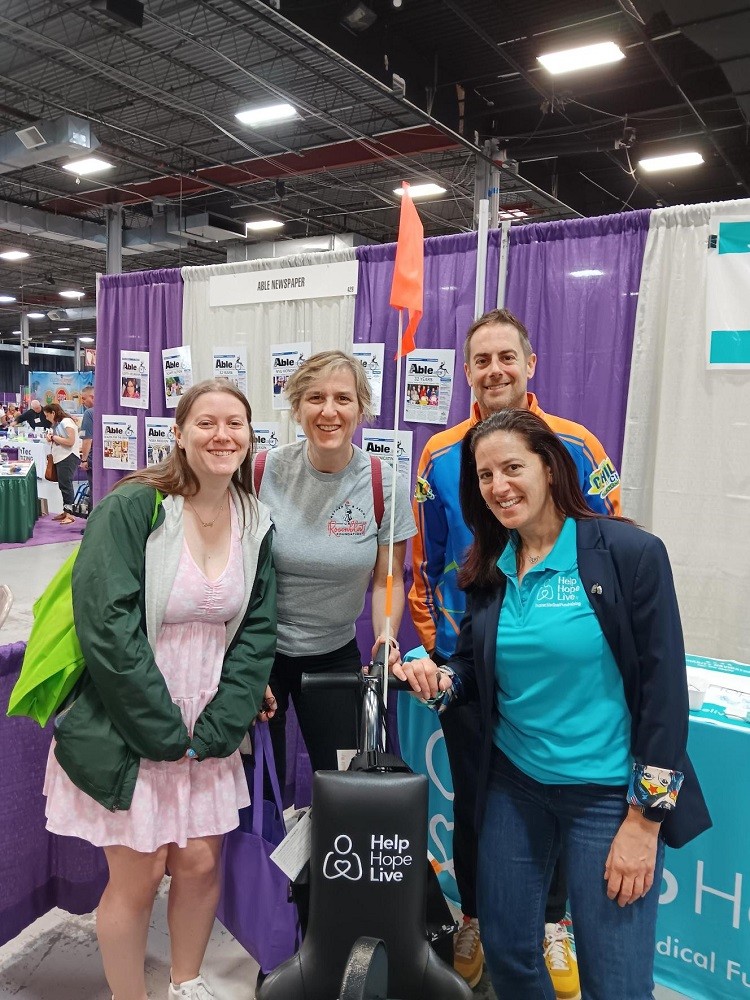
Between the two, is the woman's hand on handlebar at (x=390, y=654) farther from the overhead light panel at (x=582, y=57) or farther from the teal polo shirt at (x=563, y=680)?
the overhead light panel at (x=582, y=57)

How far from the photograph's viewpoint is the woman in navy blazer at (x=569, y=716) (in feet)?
4.15

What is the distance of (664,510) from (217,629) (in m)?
2.03

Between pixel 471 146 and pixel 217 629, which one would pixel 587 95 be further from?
pixel 217 629

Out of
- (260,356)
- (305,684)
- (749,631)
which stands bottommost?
(749,631)

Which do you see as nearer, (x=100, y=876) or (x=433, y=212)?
(x=100, y=876)

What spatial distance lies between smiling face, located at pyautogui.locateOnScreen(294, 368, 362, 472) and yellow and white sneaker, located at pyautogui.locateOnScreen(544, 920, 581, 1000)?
1.34 m

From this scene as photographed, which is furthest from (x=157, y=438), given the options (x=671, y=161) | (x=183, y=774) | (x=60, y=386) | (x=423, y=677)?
(x=60, y=386)

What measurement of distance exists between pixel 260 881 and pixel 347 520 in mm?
863

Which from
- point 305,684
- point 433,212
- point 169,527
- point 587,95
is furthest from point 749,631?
point 433,212

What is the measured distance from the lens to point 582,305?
302 centimetres

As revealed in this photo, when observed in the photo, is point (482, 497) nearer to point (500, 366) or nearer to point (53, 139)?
point (500, 366)

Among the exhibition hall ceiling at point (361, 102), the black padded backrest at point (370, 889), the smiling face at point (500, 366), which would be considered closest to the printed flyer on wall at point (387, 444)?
the smiling face at point (500, 366)

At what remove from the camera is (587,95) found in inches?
264

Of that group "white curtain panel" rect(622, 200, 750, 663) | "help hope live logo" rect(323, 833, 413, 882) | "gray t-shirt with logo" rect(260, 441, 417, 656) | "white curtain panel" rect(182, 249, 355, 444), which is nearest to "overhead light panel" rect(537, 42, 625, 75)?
"white curtain panel" rect(182, 249, 355, 444)
